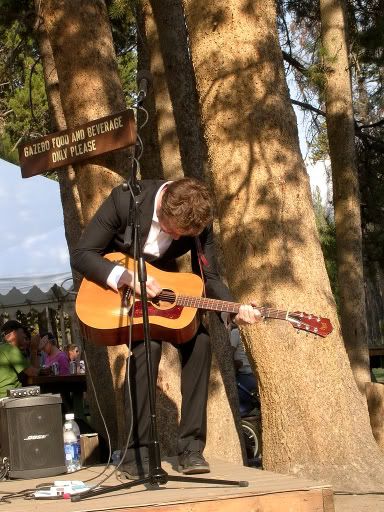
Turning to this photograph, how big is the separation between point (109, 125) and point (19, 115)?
25.5m

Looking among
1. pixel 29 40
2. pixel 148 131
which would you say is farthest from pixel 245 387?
pixel 29 40

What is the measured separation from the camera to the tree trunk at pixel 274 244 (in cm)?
654

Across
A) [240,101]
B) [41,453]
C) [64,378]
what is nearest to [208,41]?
[240,101]

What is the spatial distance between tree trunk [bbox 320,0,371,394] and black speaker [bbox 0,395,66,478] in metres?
7.00

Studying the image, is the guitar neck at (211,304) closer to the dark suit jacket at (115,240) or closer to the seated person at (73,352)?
the dark suit jacket at (115,240)

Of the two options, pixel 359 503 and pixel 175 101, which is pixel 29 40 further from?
pixel 359 503

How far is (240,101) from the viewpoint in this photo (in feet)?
22.1

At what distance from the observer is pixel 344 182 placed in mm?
13305

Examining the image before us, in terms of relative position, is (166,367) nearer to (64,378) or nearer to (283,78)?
(283,78)

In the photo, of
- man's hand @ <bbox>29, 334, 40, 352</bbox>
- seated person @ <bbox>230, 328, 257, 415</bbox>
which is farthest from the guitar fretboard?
man's hand @ <bbox>29, 334, 40, 352</bbox>

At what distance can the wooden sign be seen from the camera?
661cm

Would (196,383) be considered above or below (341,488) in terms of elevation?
above

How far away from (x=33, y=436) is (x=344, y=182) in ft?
25.5

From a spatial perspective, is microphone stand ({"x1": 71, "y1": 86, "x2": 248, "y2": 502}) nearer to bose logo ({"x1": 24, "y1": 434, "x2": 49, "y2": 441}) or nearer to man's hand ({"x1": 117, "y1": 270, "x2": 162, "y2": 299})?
man's hand ({"x1": 117, "y1": 270, "x2": 162, "y2": 299})
